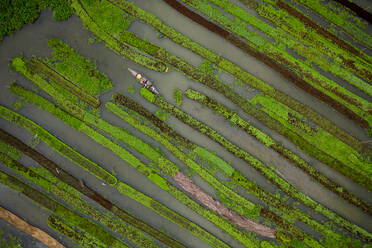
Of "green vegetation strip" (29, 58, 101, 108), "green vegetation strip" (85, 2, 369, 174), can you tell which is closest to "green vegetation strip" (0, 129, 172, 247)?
"green vegetation strip" (29, 58, 101, 108)

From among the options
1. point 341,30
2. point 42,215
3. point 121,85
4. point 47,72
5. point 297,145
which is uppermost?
point 341,30

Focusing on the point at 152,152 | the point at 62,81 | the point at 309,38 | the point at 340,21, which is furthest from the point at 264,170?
the point at 62,81

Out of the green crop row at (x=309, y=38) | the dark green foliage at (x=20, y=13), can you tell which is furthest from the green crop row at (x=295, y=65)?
the dark green foliage at (x=20, y=13)

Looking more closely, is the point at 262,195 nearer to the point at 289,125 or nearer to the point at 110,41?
the point at 289,125

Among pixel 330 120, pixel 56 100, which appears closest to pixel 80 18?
pixel 56 100

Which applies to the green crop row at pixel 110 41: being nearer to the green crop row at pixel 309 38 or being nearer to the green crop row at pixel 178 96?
the green crop row at pixel 178 96

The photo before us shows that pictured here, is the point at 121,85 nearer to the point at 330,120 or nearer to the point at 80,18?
the point at 80,18

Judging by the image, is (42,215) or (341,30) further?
(341,30)
